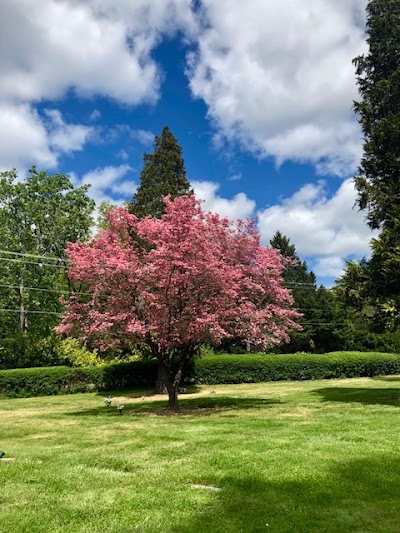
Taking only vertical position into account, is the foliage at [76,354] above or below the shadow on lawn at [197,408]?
above

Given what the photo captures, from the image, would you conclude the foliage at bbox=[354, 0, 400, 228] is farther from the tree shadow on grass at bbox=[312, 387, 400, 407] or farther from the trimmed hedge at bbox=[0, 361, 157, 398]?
the trimmed hedge at bbox=[0, 361, 157, 398]

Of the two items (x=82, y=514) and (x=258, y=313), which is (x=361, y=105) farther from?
(x=82, y=514)

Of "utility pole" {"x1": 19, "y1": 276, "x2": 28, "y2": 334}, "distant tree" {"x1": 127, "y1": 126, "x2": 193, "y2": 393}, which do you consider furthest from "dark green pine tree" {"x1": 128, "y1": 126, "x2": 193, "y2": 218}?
"utility pole" {"x1": 19, "y1": 276, "x2": 28, "y2": 334}

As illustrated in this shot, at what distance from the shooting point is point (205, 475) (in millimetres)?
6828

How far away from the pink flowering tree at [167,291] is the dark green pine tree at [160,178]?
17562 millimetres

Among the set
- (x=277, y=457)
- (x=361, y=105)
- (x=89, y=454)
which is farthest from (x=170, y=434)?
(x=361, y=105)

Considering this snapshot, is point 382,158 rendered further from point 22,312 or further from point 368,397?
point 22,312

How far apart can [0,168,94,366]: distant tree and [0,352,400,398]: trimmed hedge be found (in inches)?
174

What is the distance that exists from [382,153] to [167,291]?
36.6ft

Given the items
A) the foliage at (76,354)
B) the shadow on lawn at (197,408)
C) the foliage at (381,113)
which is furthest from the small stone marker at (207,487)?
the foliage at (76,354)

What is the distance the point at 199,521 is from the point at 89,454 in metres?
4.18

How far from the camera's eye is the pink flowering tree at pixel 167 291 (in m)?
14.1

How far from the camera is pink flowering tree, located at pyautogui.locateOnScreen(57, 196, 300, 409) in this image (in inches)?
555

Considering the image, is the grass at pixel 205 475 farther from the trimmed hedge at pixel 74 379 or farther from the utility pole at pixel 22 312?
the utility pole at pixel 22 312
